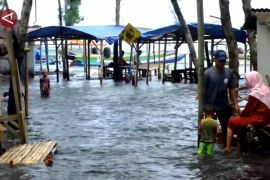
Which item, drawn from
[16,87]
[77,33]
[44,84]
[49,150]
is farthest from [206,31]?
[49,150]

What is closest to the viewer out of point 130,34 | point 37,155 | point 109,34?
point 37,155

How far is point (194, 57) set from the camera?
630 inches

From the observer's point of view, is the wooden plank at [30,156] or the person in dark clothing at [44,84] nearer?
the wooden plank at [30,156]

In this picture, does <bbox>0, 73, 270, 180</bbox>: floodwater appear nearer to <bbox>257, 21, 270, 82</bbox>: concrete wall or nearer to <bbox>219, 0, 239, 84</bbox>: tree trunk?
<bbox>219, 0, 239, 84</bbox>: tree trunk

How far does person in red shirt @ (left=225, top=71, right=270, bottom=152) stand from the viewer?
9938 mm

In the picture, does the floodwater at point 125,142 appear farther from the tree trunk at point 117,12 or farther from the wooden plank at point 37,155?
the tree trunk at point 117,12

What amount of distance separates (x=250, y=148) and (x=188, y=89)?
16.8 meters

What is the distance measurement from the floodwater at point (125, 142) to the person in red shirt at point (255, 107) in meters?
0.59

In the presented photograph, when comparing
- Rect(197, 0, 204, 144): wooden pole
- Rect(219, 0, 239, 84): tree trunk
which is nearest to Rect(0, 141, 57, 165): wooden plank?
Rect(197, 0, 204, 144): wooden pole

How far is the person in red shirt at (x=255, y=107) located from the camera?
391 inches

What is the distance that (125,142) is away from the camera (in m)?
12.3

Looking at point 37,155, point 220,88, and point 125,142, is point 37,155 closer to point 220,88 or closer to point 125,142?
point 125,142

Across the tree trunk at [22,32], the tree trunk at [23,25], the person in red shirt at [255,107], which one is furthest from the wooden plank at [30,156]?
the tree trunk at [23,25]

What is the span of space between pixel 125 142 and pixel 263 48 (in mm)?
3149
